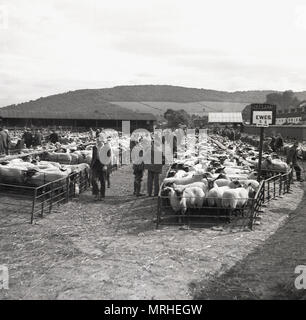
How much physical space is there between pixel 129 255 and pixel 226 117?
82.1 m

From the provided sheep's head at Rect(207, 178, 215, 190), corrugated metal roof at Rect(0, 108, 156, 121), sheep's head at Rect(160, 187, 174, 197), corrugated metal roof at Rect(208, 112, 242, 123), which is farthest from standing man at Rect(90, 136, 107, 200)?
corrugated metal roof at Rect(208, 112, 242, 123)

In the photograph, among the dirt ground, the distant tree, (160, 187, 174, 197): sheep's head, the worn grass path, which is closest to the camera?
the worn grass path

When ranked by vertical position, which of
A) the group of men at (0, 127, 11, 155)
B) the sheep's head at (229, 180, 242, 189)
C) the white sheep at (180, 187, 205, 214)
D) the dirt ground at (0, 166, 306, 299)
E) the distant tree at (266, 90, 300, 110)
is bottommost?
the dirt ground at (0, 166, 306, 299)

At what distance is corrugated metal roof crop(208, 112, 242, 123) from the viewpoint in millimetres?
A: 81625

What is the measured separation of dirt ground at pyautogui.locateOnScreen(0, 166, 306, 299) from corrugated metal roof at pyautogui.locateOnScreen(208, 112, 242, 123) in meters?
71.8

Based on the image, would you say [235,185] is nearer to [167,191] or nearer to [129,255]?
[167,191]

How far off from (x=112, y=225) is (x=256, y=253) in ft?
10.7

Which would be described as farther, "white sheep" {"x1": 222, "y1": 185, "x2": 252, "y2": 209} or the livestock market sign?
the livestock market sign

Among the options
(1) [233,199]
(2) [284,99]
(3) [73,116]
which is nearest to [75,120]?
(3) [73,116]

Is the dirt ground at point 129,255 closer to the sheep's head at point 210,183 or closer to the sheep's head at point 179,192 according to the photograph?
the sheep's head at point 179,192

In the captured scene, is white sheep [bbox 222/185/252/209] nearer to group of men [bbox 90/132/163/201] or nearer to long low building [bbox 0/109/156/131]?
group of men [bbox 90/132/163/201]

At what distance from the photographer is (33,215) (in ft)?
31.5

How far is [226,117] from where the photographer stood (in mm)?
87062
